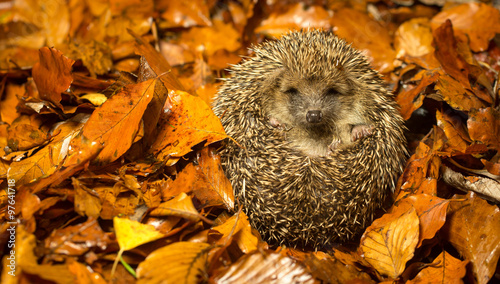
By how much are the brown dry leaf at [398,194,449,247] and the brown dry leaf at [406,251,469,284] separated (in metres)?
0.15

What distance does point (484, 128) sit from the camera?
8.71 ft

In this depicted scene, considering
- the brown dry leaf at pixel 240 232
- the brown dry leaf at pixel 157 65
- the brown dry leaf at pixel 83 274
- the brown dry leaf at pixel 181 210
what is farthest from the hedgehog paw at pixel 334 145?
the brown dry leaf at pixel 83 274

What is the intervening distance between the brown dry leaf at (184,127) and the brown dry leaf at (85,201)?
50cm

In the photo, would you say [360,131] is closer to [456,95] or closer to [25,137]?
[456,95]

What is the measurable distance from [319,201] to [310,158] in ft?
0.85

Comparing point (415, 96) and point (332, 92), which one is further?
point (415, 96)

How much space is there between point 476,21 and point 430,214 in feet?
7.29

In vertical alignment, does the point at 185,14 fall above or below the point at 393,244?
above

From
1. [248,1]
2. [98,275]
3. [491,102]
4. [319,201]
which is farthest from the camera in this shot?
[248,1]

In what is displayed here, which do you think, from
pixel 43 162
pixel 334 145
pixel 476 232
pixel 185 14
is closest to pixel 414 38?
pixel 334 145

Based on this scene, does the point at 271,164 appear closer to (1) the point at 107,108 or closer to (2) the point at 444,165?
(1) the point at 107,108

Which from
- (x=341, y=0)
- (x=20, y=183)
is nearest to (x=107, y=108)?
(x=20, y=183)

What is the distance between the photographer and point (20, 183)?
2354 millimetres

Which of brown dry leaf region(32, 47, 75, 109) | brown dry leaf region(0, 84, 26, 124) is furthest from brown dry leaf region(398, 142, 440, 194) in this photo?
brown dry leaf region(0, 84, 26, 124)
